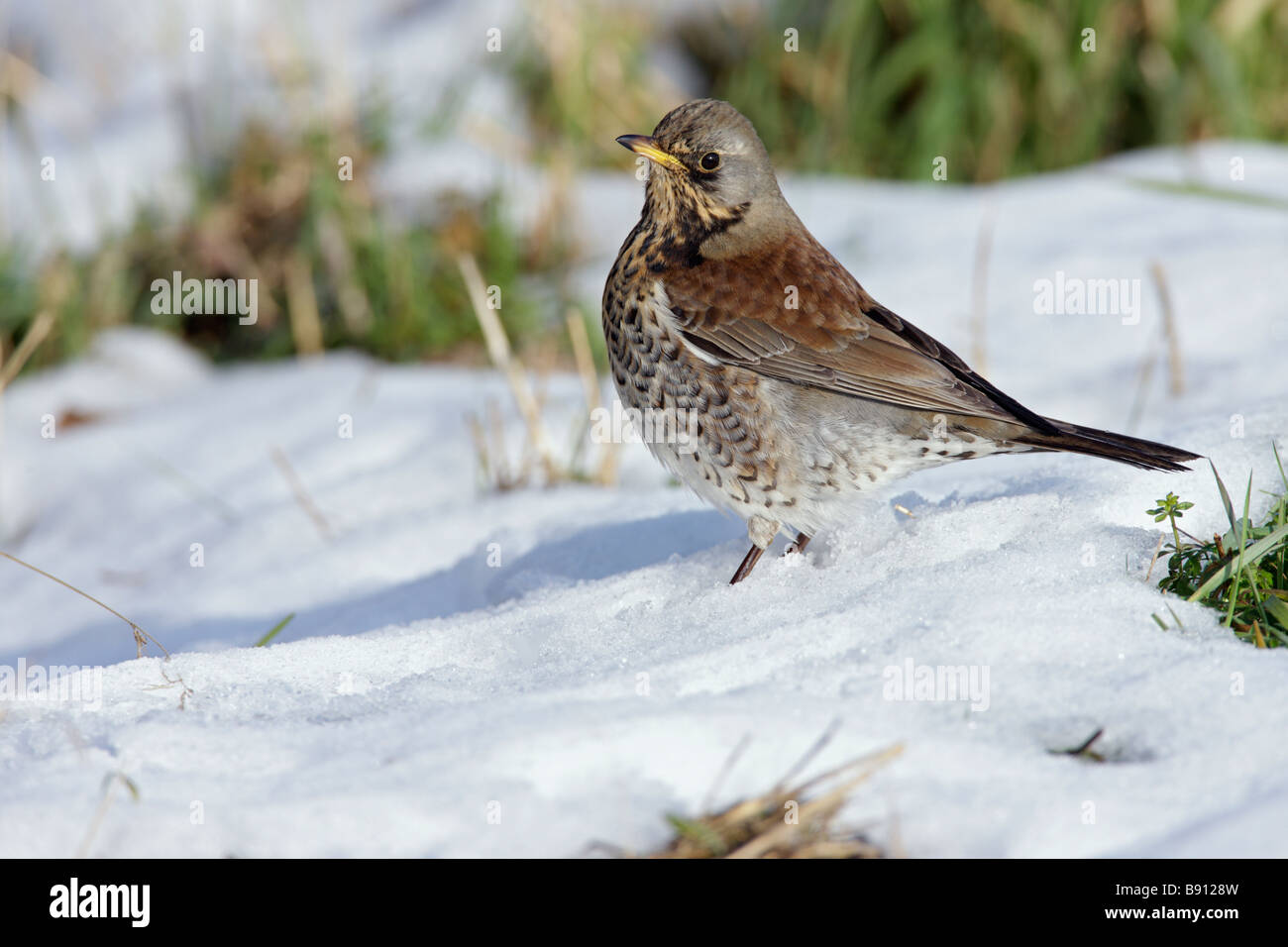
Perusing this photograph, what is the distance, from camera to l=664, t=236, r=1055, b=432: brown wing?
11.2ft

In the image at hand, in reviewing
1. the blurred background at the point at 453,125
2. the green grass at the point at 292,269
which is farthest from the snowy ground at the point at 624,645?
the blurred background at the point at 453,125

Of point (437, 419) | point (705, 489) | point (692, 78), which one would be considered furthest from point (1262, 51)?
point (705, 489)

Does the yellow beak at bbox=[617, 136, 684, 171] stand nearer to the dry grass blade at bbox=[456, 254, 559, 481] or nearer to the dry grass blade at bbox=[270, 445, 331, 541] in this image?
the dry grass blade at bbox=[456, 254, 559, 481]

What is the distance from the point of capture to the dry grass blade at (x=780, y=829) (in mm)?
2176

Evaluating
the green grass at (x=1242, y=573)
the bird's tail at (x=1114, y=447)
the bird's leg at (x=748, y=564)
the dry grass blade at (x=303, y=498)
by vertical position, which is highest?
the bird's tail at (x=1114, y=447)

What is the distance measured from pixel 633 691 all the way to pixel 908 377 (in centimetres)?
129

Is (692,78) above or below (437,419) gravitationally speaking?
above

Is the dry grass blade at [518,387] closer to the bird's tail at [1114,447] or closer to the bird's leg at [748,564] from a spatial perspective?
the bird's leg at [748,564]

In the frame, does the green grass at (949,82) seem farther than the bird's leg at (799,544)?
Yes

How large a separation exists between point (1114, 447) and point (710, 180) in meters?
1.36

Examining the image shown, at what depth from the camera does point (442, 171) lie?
729 cm

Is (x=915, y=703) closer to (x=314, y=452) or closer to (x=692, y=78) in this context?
(x=314, y=452)

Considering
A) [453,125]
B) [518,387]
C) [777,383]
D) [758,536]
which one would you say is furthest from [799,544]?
[453,125]

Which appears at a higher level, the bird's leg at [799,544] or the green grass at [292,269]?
the green grass at [292,269]
